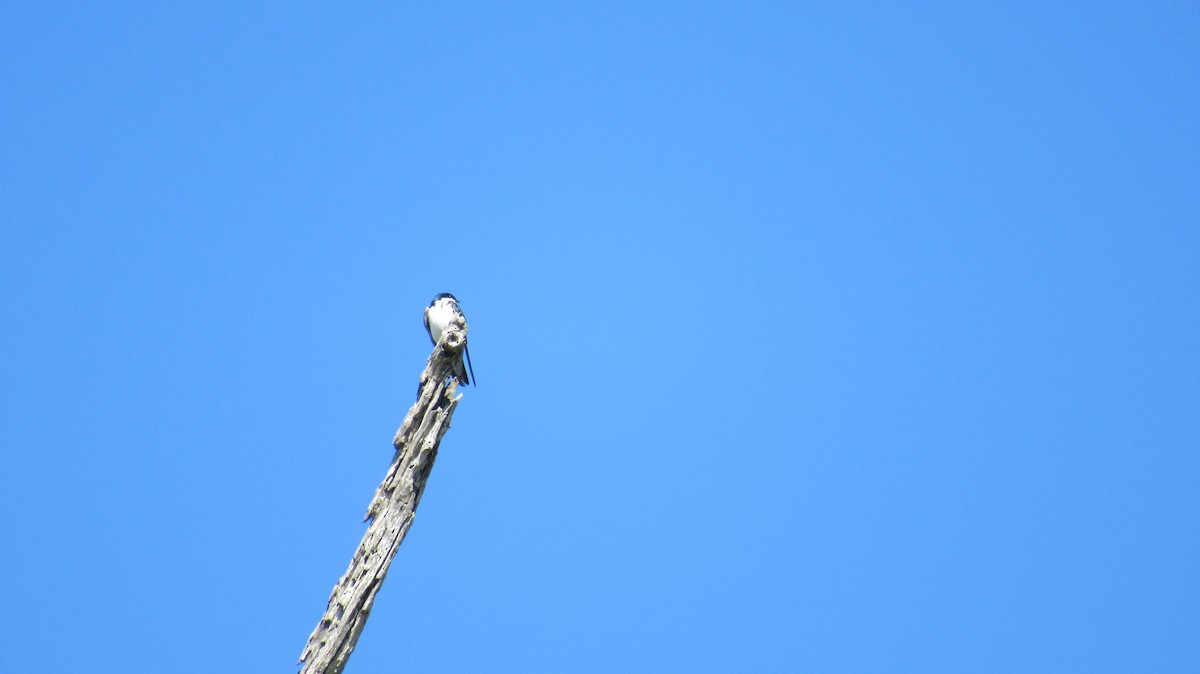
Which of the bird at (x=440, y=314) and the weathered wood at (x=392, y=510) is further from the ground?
the bird at (x=440, y=314)

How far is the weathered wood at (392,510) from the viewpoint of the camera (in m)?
4.18

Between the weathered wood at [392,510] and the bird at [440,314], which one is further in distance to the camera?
the bird at [440,314]

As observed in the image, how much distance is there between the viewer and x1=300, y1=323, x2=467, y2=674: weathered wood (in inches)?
164

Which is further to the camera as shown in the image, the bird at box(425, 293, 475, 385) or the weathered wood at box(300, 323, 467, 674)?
the bird at box(425, 293, 475, 385)

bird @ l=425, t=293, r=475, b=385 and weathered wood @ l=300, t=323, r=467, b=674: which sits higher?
bird @ l=425, t=293, r=475, b=385

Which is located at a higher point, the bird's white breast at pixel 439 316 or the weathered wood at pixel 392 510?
the bird's white breast at pixel 439 316

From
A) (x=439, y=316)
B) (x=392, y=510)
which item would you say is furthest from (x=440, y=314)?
(x=392, y=510)

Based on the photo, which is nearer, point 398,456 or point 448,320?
point 398,456

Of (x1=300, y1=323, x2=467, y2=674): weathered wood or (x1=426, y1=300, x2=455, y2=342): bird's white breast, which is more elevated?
(x1=426, y1=300, x2=455, y2=342): bird's white breast

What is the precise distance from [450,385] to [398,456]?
0.37 metres

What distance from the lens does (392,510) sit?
14.2 ft

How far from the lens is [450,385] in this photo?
445cm

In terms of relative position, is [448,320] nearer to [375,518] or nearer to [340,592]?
[375,518]

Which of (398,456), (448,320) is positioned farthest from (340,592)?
(448,320)
